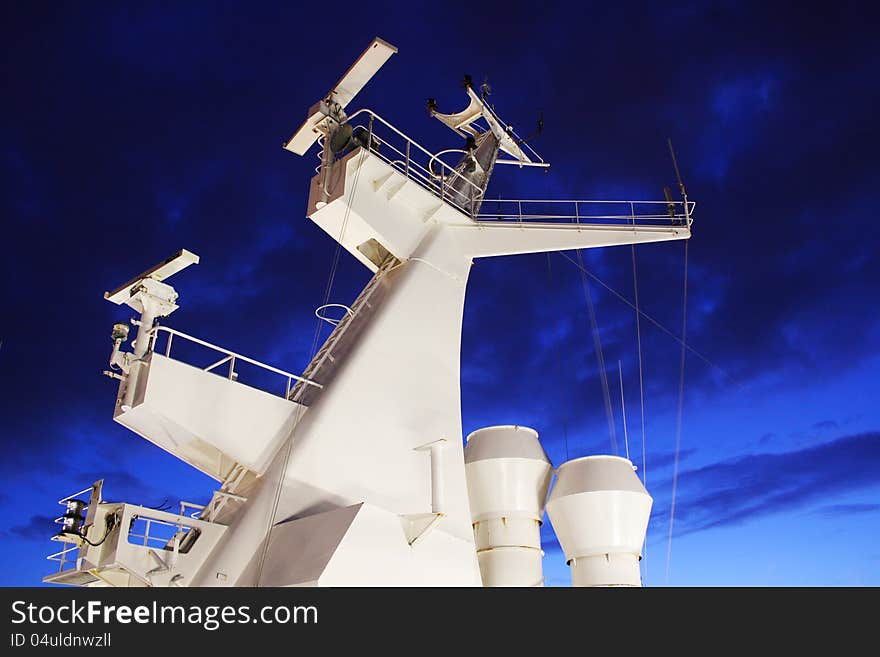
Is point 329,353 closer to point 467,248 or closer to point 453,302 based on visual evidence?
point 453,302

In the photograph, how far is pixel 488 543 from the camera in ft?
42.9

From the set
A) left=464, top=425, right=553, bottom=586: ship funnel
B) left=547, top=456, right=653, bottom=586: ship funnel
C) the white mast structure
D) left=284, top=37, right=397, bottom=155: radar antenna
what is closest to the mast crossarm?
the white mast structure

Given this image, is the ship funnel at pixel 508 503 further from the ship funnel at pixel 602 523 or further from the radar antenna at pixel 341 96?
the radar antenna at pixel 341 96

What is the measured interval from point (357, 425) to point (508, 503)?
144 inches

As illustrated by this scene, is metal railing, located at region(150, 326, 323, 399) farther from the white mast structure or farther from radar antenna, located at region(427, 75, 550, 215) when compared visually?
radar antenna, located at region(427, 75, 550, 215)

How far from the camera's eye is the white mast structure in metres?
9.45

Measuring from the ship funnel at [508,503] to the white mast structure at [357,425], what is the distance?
34mm

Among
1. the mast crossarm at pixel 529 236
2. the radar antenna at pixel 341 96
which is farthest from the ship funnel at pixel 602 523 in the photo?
the radar antenna at pixel 341 96

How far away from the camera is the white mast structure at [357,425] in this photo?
9453mm

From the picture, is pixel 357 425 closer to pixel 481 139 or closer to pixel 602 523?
pixel 602 523

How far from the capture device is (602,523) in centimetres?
1300
